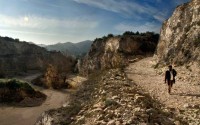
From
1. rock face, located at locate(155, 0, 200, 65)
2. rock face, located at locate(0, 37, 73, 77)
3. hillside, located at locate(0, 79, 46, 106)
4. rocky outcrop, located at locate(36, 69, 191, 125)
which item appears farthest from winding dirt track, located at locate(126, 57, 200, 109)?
rock face, located at locate(0, 37, 73, 77)

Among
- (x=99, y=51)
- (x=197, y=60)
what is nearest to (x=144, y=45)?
(x=99, y=51)

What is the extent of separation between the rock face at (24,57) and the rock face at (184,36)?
253 ft

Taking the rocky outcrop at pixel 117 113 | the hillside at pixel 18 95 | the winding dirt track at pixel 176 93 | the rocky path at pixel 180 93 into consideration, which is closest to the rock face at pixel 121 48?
the hillside at pixel 18 95

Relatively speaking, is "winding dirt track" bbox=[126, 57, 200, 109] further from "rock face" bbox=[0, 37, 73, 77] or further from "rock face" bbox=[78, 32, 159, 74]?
"rock face" bbox=[0, 37, 73, 77]

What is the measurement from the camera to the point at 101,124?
14336 mm

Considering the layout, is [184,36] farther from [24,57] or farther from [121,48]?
[24,57]

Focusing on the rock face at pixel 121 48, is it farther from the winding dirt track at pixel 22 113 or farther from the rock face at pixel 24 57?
the rock face at pixel 24 57

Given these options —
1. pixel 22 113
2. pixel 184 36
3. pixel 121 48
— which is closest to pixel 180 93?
pixel 184 36

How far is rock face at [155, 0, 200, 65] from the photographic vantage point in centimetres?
3578

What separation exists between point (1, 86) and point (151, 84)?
34.3m

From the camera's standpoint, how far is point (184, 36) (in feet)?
130

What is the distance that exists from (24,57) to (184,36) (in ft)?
308

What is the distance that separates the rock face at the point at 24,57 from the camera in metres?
116

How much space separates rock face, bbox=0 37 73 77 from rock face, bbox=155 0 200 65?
77155 millimetres
